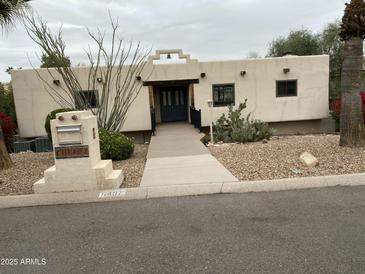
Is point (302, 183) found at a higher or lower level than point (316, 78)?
lower

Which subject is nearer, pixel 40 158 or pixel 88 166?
pixel 88 166

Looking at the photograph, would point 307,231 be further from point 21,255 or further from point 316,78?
point 316,78

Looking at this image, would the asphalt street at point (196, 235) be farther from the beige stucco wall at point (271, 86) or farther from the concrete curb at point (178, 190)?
the beige stucco wall at point (271, 86)

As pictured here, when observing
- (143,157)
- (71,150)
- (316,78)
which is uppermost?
(316,78)

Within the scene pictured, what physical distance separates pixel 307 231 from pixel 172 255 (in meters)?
1.73

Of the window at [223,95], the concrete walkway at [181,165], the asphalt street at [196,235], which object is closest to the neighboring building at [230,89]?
the window at [223,95]

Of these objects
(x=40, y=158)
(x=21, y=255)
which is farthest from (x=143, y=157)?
(x=21, y=255)

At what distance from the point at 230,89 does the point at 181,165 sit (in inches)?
356

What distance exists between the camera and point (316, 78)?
643 inches

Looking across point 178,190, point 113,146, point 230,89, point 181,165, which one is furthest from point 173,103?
point 178,190

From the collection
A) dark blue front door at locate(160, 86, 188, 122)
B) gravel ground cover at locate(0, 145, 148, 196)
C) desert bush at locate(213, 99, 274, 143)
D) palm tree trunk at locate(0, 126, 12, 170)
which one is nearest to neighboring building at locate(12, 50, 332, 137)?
dark blue front door at locate(160, 86, 188, 122)

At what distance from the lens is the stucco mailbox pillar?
584 cm

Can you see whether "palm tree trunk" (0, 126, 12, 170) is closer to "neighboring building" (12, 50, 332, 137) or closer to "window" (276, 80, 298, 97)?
"neighboring building" (12, 50, 332, 137)

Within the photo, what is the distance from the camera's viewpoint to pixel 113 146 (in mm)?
8656
